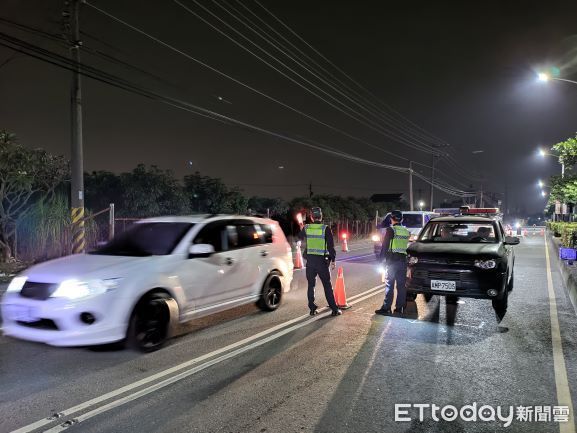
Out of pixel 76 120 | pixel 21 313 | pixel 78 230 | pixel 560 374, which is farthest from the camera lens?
pixel 78 230

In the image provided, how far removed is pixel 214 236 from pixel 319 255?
1.81m

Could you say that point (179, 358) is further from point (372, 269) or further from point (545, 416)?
point (372, 269)

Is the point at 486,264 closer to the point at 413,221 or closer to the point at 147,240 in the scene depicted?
the point at 147,240

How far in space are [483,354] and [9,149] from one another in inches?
552

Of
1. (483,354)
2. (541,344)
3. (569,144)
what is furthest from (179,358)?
(569,144)

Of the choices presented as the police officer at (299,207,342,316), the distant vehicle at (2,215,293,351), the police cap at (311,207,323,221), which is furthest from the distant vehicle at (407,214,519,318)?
the distant vehicle at (2,215,293,351)

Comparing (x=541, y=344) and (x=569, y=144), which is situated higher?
(x=569, y=144)

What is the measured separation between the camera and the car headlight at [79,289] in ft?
16.6

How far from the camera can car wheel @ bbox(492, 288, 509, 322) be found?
7.55m

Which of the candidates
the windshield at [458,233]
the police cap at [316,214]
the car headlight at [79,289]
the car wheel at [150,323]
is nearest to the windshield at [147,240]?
the car wheel at [150,323]

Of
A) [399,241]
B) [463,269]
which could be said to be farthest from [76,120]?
[463,269]

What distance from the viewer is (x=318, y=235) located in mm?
7484

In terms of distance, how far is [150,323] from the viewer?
557cm

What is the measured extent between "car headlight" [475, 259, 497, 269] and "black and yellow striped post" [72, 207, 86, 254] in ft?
37.9
